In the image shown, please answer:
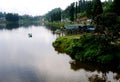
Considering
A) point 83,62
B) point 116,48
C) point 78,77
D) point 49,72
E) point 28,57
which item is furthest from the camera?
point 28,57

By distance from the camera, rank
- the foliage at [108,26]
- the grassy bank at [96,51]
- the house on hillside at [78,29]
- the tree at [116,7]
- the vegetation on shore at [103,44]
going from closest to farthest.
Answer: the foliage at [108,26] < the vegetation on shore at [103,44] < the grassy bank at [96,51] < the tree at [116,7] < the house on hillside at [78,29]

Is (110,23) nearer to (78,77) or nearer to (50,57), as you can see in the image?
(78,77)

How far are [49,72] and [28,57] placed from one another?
14192 millimetres

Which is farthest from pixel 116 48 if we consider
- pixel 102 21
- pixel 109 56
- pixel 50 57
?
pixel 50 57

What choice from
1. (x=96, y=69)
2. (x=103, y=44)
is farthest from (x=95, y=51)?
(x=96, y=69)

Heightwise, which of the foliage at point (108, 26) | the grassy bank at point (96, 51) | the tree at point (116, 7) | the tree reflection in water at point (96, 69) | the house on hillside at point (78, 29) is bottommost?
the tree reflection in water at point (96, 69)

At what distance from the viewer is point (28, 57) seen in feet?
169

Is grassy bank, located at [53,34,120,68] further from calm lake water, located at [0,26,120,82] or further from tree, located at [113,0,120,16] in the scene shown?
tree, located at [113,0,120,16]

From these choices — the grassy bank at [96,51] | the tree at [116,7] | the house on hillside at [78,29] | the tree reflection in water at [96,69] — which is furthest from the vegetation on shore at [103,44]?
the house on hillside at [78,29]

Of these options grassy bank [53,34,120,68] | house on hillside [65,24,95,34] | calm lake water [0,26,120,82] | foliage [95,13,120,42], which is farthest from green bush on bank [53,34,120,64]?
house on hillside [65,24,95,34]

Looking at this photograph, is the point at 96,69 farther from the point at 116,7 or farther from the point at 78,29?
the point at 78,29

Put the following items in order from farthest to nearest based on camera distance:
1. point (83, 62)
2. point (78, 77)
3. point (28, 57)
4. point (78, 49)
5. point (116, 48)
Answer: point (28, 57) → point (78, 49) → point (83, 62) → point (116, 48) → point (78, 77)

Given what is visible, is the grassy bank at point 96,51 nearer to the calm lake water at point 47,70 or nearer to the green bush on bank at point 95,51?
the green bush on bank at point 95,51

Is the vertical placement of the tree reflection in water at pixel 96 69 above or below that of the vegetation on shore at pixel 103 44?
below
